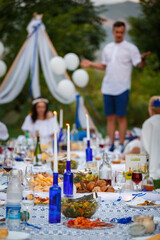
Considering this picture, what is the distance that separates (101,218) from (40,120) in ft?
15.3

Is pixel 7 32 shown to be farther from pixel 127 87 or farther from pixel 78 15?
pixel 127 87

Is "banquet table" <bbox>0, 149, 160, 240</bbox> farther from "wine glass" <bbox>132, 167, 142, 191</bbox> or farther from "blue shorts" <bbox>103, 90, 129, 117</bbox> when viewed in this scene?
"blue shorts" <bbox>103, 90, 129, 117</bbox>

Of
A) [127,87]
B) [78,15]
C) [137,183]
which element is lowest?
[137,183]

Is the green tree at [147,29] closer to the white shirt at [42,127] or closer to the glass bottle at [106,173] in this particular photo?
the white shirt at [42,127]

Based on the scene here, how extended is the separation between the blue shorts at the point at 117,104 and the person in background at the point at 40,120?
1.02 m

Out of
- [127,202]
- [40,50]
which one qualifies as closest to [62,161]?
[127,202]

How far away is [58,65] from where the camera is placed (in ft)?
27.6

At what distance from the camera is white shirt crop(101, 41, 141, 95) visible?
24.1ft

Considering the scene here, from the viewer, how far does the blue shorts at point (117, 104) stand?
23.9 ft

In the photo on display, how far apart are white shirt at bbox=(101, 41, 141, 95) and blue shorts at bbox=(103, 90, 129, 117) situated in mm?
72

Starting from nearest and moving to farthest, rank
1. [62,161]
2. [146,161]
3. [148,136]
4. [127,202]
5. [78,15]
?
[127,202]
[146,161]
[62,161]
[148,136]
[78,15]

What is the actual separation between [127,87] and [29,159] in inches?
134

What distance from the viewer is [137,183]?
9.68ft

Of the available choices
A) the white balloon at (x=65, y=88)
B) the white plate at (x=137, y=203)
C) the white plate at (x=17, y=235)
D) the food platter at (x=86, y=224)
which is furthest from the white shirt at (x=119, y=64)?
the white plate at (x=17, y=235)
